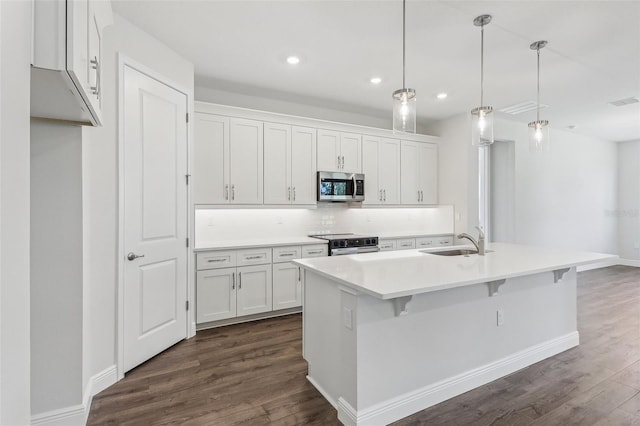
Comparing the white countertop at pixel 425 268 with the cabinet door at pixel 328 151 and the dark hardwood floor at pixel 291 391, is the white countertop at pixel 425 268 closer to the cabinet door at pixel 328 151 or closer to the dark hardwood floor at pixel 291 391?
the dark hardwood floor at pixel 291 391

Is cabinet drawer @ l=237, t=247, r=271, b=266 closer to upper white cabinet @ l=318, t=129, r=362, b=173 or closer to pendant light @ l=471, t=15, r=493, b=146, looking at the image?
upper white cabinet @ l=318, t=129, r=362, b=173

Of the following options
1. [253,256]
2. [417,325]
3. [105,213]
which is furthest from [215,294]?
[417,325]

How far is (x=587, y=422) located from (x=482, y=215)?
4.37 metres

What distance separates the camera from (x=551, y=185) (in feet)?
21.0

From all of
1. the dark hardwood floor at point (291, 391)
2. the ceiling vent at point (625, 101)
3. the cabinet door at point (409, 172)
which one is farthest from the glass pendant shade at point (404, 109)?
the ceiling vent at point (625, 101)

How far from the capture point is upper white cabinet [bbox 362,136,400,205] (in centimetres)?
497

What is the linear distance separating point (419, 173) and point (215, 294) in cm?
368

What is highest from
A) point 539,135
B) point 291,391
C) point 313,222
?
point 539,135

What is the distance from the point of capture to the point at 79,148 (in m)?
2.02

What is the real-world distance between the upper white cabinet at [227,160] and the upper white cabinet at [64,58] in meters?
2.05

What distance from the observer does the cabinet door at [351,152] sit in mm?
4734

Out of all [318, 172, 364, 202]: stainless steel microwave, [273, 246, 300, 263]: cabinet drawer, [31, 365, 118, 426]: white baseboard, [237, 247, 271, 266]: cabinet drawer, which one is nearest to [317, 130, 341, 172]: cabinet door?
[318, 172, 364, 202]: stainless steel microwave

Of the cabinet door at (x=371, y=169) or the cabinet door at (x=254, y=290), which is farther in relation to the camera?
the cabinet door at (x=371, y=169)

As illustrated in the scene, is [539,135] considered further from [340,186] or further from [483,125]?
[340,186]
